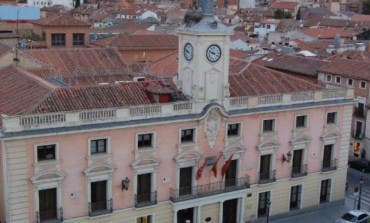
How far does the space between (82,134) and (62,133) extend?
1.41 m

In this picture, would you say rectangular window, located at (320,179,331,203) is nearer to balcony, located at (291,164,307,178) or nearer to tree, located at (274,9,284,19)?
balcony, located at (291,164,307,178)

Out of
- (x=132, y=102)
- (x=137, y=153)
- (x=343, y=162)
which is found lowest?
(x=343, y=162)

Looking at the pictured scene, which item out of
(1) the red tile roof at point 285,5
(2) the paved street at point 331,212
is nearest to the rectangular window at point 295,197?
(2) the paved street at point 331,212

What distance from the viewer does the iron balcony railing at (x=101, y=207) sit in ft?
123

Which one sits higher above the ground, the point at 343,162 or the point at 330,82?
the point at 330,82

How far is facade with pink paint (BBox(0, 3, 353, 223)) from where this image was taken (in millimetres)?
35219

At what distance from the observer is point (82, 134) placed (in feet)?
118

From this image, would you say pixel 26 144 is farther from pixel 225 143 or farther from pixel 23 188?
→ pixel 225 143

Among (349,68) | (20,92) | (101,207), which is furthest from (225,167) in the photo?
(349,68)

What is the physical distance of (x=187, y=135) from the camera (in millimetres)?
40250

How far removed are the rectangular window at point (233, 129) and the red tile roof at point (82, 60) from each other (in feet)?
49.8

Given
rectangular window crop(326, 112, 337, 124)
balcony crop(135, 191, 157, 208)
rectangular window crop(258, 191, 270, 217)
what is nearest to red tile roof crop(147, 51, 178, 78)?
rectangular window crop(326, 112, 337, 124)

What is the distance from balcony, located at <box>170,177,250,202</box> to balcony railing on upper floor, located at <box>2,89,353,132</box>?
5.45 m

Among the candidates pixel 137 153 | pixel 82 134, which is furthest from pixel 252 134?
pixel 82 134
